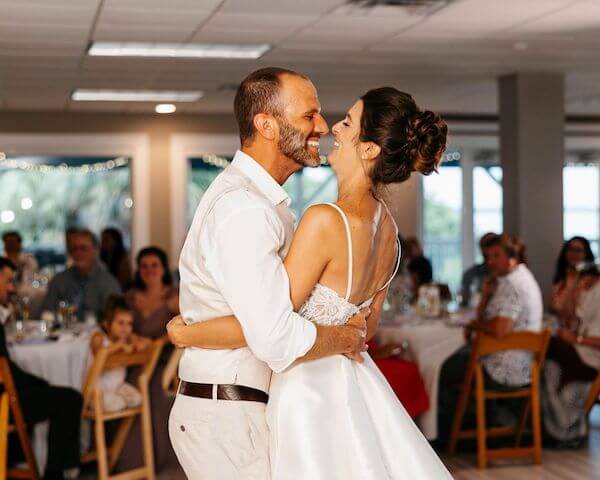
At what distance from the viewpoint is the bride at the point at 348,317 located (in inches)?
96.2

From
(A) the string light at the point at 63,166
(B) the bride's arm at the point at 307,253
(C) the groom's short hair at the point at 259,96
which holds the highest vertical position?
(A) the string light at the point at 63,166

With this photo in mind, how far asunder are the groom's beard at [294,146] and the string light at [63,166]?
10.4 m

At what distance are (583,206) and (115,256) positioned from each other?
295 inches

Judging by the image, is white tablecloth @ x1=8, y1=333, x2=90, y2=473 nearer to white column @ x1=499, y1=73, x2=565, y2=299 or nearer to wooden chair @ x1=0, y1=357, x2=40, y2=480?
wooden chair @ x1=0, y1=357, x2=40, y2=480

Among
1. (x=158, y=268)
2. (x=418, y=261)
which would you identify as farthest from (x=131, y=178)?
(x=158, y=268)

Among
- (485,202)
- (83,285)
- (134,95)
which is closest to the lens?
(83,285)

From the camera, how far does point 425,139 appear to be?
8.41 ft

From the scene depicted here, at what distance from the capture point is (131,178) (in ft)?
40.7

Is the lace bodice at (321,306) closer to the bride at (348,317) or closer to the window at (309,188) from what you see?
the bride at (348,317)

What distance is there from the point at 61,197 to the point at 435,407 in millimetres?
8010

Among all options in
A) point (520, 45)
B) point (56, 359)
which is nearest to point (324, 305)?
point (56, 359)

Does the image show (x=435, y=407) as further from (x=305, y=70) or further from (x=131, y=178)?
(x=131, y=178)

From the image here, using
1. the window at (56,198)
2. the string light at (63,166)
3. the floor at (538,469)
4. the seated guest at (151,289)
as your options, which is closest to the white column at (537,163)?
the floor at (538,469)

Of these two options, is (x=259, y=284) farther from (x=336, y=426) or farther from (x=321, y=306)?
(x=336, y=426)
